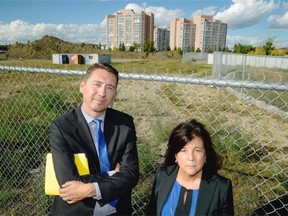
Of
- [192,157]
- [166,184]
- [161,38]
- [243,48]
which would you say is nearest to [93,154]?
[166,184]

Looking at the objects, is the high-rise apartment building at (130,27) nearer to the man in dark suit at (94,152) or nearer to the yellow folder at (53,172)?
the man in dark suit at (94,152)

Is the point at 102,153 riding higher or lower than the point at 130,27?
lower

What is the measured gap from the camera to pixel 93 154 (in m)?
1.71

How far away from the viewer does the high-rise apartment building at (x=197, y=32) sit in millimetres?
104438

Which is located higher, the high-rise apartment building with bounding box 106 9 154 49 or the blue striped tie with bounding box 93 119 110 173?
the high-rise apartment building with bounding box 106 9 154 49

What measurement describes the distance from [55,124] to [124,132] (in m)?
0.44

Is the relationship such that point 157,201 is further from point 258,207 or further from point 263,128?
point 263,128

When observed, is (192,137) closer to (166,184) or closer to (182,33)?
(166,184)

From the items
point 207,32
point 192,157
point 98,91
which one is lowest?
point 192,157

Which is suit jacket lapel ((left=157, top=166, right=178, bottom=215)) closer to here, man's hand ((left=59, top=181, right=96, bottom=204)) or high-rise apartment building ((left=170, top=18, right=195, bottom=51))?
man's hand ((left=59, top=181, right=96, bottom=204))

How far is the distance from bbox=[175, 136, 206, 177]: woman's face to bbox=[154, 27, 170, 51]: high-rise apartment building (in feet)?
379

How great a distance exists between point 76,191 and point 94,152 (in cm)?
27

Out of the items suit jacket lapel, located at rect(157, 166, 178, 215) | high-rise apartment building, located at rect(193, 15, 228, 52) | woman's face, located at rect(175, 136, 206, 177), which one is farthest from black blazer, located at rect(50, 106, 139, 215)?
high-rise apartment building, located at rect(193, 15, 228, 52)

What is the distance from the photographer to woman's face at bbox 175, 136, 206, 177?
172cm
